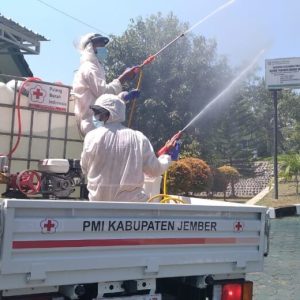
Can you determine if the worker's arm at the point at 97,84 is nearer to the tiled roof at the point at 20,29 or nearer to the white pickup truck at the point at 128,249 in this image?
the white pickup truck at the point at 128,249

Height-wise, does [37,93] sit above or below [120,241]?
above

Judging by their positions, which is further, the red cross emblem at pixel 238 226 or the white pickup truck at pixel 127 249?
the red cross emblem at pixel 238 226

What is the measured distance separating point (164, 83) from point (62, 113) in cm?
1863

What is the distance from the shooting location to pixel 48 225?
2621 millimetres

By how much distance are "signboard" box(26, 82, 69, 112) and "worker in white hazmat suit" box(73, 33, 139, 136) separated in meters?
0.23

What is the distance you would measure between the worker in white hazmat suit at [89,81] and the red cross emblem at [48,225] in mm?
2722

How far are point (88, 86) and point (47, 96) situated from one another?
1.84 ft

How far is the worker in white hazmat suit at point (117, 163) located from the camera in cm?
374

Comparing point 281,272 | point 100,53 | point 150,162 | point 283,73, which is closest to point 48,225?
point 150,162

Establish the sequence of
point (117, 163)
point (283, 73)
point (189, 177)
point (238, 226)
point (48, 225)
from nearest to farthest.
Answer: point (48, 225), point (238, 226), point (117, 163), point (189, 177), point (283, 73)

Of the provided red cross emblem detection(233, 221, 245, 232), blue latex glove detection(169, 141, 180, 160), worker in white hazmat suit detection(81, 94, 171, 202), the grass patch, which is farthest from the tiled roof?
red cross emblem detection(233, 221, 245, 232)

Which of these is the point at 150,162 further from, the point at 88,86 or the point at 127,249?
the point at 88,86

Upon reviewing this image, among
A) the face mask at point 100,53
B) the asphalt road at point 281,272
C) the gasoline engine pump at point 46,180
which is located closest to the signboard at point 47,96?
the face mask at point 100,53

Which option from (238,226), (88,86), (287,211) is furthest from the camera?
(287,211)
